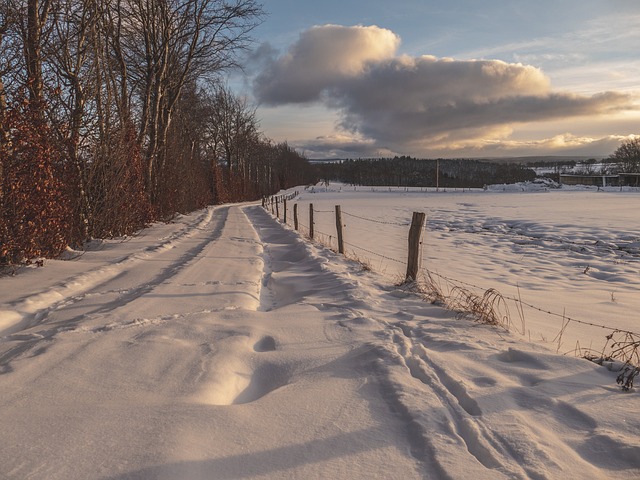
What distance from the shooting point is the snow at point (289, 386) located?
2164mm

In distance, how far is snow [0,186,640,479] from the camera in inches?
85.2

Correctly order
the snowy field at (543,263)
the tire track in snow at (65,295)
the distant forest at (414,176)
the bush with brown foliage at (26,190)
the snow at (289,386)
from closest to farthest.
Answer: the snow at (289,386), the tire track in snow at (65,295), the snowy field at (543,263), the bush with brown foliage at (26,190), the distant forest at (414,176)

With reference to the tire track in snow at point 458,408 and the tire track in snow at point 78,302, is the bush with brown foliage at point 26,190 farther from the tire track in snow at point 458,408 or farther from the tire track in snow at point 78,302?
the tire track in snow at point 458,408

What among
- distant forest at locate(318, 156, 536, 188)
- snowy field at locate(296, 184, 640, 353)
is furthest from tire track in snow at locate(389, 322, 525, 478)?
distant forest at locate(318, 156, 536, 188)

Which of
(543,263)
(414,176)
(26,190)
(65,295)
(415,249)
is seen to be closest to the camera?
(65,295)

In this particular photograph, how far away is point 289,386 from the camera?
305 centimetres

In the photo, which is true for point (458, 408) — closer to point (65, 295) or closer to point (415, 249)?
point (415, 249)

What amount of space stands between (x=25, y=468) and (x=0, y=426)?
54 cm

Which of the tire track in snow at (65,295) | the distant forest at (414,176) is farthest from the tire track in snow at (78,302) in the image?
the distant forest at (414,176)

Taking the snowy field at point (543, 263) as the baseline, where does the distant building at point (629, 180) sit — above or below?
above

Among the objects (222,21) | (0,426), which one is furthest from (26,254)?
(222,21)

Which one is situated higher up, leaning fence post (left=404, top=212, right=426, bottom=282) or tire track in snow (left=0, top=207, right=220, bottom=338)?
leaning fence post (left=404, top=212, right=426, bottom=282)

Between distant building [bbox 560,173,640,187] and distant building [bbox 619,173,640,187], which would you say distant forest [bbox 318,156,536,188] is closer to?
distant building [bbox 560,173,640,187]

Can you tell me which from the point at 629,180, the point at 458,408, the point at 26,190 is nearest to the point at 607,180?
the point at 629,180
